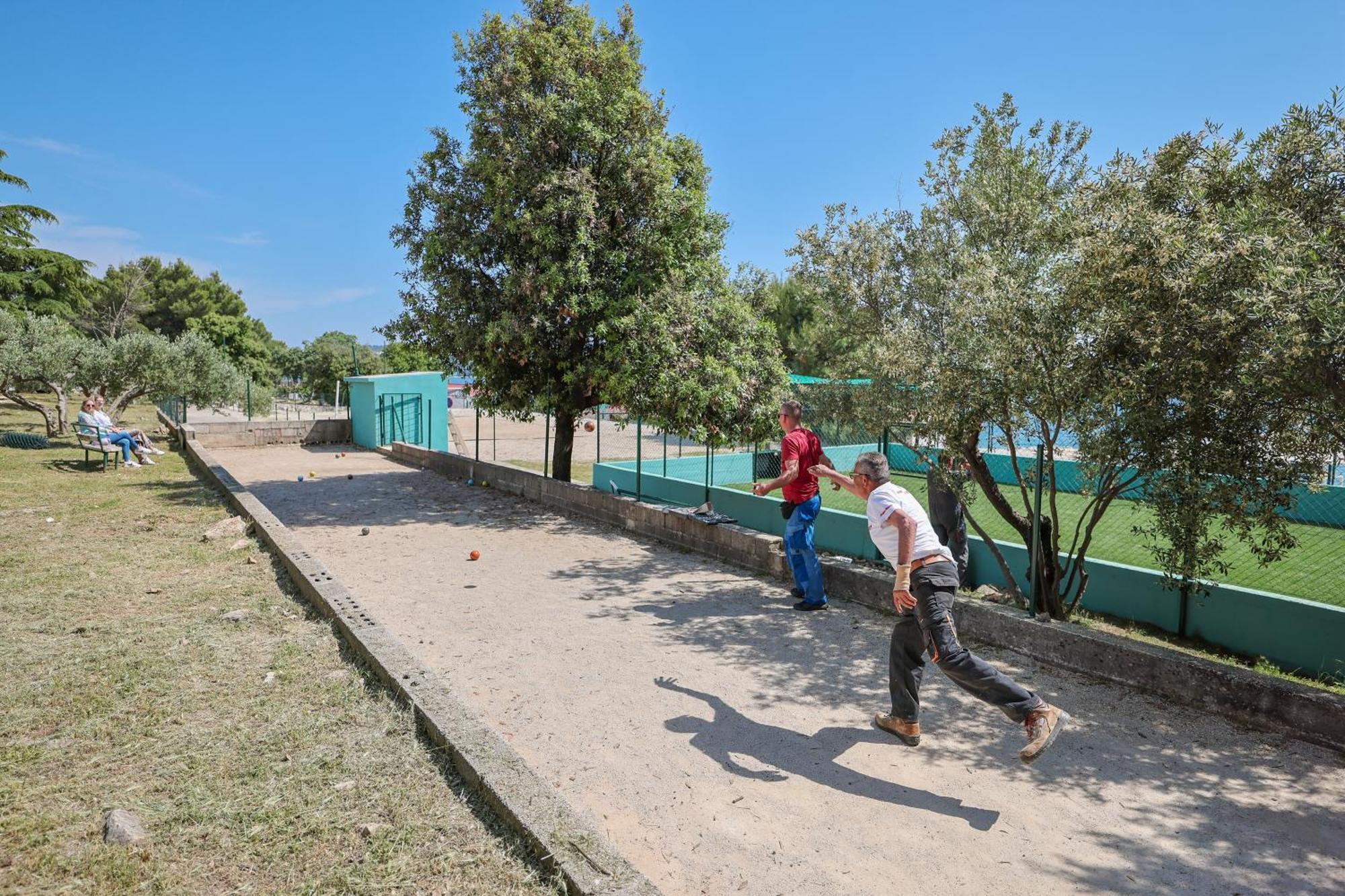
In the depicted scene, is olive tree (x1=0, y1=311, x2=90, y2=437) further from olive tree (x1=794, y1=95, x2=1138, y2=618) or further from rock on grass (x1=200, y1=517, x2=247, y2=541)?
olive tree (x1=794, y1=95, x2=1138, y2=618)

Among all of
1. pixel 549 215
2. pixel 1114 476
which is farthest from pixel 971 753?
pixel 549 215

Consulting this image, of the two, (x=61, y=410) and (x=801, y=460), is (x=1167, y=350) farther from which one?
(x=61, y=410)

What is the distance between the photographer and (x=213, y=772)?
3.74 meters

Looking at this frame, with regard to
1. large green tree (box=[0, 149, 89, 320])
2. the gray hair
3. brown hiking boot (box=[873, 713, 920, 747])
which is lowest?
brown hiking boot (box=[873, 713, 920, 747])

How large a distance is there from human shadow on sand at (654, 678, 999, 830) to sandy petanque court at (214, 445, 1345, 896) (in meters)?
0.01

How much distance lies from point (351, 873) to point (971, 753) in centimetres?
318

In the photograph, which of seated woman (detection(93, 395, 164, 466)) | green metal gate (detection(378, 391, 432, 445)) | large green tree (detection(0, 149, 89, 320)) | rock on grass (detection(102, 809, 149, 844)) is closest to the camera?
rock on grass (detection(102, 809, 149, 844))

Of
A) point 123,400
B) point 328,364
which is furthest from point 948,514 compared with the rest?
point 328,364

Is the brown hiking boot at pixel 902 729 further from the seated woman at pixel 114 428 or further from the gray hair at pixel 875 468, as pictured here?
the seated woman at pixel 114 428

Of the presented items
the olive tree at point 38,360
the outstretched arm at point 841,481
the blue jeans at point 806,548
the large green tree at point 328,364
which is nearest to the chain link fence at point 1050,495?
the blue jeans at point 806,548

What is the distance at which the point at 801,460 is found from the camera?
684 cm

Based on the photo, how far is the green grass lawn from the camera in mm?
8414

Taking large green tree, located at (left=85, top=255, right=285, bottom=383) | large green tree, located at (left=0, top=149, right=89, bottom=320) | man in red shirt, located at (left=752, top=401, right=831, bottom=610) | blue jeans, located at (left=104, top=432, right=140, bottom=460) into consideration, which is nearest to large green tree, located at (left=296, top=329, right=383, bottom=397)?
large green tree, located at (left=85, top=255, right=285, bottom=383)

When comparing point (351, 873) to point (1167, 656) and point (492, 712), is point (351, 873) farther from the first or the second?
point (1167, 656)
